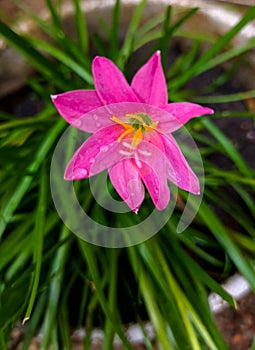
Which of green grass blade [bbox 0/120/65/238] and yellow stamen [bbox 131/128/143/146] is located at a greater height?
yellow stamen [bbox 131/128/143/146]

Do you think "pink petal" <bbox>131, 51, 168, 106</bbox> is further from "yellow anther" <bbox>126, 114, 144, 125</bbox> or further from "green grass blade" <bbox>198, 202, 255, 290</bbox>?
"green grass blade" <bbox>198, 202, 255, 290</bbox>

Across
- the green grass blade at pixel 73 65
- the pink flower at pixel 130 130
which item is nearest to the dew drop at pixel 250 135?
the green grass blade at pixel 73 65

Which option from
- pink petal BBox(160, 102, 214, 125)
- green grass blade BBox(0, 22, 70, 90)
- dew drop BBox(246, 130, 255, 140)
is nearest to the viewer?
pink petal BBox(160, 102, 214, 125)

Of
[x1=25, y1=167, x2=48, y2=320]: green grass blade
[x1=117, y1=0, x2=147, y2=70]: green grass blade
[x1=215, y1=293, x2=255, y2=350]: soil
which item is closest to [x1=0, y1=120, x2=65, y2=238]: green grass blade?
[x1=25, y1=167, x2=48, y2=320]: green grass blade

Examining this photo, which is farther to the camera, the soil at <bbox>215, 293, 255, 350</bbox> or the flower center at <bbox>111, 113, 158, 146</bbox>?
the soil at <bbox>215, 293, 255, 350</bbox>

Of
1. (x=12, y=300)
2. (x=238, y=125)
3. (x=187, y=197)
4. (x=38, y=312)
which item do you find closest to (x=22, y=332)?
(x=38, y=312)

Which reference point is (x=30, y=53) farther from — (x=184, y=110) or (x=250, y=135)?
(x=250, y=135)

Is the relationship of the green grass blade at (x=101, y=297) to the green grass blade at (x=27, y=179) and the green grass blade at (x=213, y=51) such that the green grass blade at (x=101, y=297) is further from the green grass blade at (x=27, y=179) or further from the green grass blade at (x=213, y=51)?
the green grass blade at (x=213, y=51)
